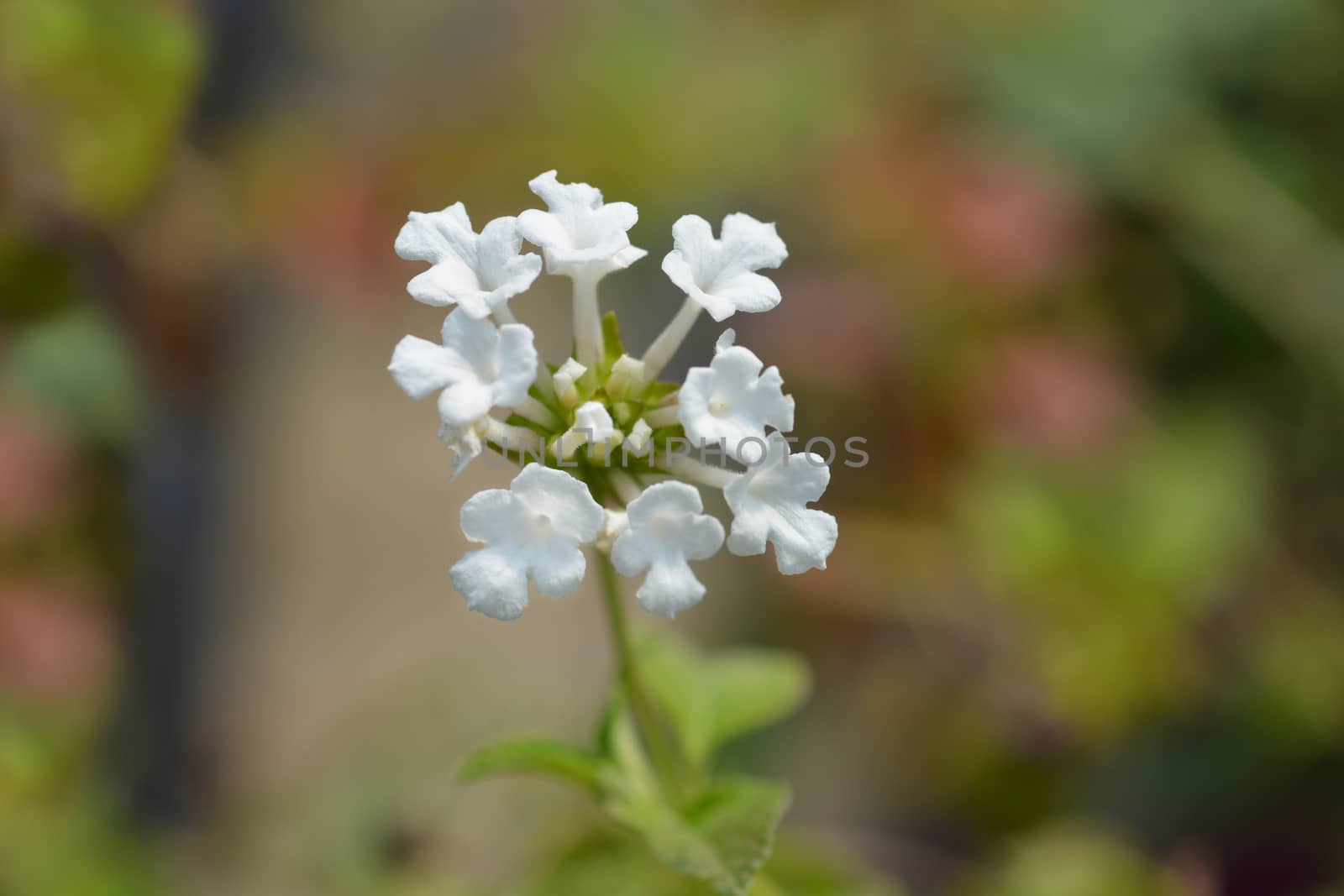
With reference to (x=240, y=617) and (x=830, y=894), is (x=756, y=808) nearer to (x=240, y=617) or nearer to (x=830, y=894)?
(x=830, y=894)

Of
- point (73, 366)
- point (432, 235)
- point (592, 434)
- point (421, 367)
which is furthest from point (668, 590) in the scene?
point (73, 366)

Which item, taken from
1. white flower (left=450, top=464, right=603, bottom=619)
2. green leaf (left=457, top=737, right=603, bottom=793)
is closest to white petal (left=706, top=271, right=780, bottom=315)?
white flower (left=450, top=464, right=603, bottom=619)

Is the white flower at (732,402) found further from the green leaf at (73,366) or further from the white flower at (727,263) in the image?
the green leaf at (73,366)

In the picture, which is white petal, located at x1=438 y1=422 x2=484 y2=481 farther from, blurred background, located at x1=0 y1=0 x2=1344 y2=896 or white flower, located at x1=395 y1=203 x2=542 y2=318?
blurred background, located at x1=0 y1=0 x2=1344 y2=896

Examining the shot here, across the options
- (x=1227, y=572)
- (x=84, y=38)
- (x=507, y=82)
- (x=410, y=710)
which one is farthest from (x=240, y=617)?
(x=1227, y=572)

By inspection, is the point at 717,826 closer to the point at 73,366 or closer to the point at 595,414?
the point at 595,414
